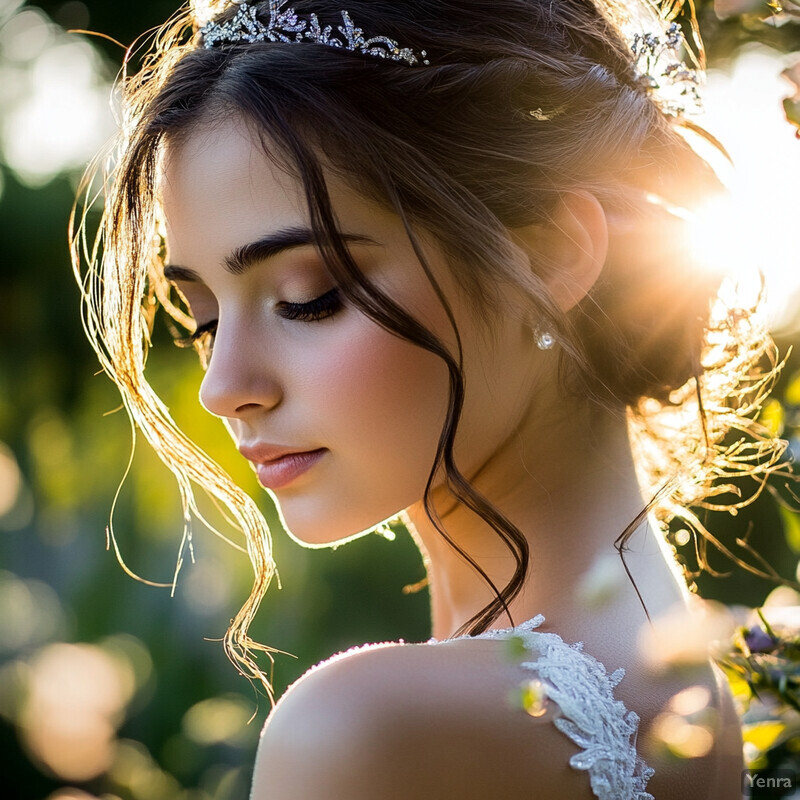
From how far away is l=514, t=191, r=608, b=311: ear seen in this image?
144 centimetres

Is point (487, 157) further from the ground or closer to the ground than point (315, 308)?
further from the ground

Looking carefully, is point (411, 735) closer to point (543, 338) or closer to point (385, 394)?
point (385, 394)

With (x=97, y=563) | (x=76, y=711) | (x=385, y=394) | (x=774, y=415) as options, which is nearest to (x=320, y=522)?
(x=385, y=394)

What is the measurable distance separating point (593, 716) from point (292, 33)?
107cm

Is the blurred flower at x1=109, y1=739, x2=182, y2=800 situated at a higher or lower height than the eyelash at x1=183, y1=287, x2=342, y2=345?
lower

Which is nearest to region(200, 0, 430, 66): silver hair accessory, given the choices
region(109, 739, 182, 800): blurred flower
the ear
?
the ear

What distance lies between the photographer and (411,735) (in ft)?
3.39

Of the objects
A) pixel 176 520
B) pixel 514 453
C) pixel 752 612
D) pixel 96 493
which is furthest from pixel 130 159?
pixel 96 493

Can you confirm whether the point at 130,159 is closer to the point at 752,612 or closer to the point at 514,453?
the point at 514,453

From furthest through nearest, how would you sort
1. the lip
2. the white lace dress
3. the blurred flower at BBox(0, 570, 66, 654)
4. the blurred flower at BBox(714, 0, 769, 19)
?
the blurred flower at BBox(0, 570, 66, 654)
the lip
the white lace dress
the blurred flower at BBox(714, 0, 769, 19)

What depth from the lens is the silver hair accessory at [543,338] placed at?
1402 millimetres

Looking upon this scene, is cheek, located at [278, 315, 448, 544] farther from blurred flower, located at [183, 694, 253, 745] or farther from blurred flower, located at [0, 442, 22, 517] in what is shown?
blurred flower, located at [0, 442, 22, 517]

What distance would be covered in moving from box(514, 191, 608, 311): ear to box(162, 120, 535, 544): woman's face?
9 cm

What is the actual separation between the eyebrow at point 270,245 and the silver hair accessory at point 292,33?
0.31 meters
